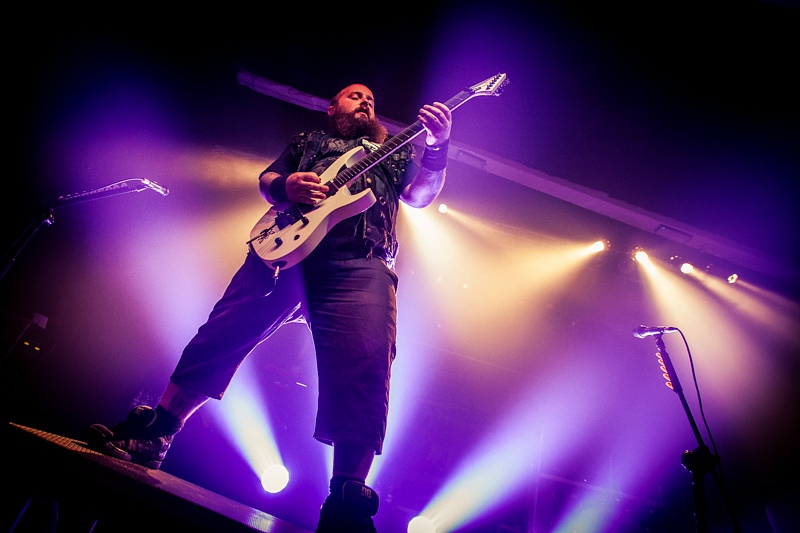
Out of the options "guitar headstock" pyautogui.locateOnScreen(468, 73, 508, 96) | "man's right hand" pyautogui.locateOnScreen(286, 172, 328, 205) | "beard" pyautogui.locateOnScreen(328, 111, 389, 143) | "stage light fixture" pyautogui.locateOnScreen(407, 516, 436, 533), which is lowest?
"stage light fixture" pyautogui.locateOnScreen(407, 516, 436, 533)

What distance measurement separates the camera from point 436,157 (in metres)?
2.38

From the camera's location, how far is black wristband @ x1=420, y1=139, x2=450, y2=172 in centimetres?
238

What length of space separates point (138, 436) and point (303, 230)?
1.17 metres

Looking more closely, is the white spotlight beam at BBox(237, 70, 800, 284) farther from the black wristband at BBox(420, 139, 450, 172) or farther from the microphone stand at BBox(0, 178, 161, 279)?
the black wristband at BBox(420, 139, 450, 172)

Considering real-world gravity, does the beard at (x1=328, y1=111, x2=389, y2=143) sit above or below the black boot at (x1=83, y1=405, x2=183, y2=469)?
above

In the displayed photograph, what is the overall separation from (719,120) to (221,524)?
6.11m

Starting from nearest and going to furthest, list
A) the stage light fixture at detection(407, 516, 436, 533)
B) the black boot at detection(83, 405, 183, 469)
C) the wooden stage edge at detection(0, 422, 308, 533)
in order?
1. the wooden stage edge at detection(0, 422, 308, 533)
2. the black boot at detection(83, 405, 183, 469)
3. the stage light fixture at detection(407, 516, 436, 533)

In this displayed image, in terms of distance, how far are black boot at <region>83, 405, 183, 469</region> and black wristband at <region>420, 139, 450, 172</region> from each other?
1.93m

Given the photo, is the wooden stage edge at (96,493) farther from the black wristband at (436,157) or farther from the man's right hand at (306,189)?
the black wristband at (436,157)

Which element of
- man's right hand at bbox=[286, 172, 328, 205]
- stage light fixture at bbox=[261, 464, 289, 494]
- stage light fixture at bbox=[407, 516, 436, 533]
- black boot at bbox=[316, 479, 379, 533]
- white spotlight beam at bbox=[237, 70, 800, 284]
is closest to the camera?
black boot at bbox=[316, 479, 379, 533]

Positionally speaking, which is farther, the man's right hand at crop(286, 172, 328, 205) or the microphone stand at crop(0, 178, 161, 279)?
the microphone stand at crop(0, 178, 161, 279)

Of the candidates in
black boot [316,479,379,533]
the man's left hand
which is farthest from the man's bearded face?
black boot [316,479,379,533]

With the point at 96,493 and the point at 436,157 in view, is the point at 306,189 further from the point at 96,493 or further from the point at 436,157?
the point at 96,493

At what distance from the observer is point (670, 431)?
6684 mm
